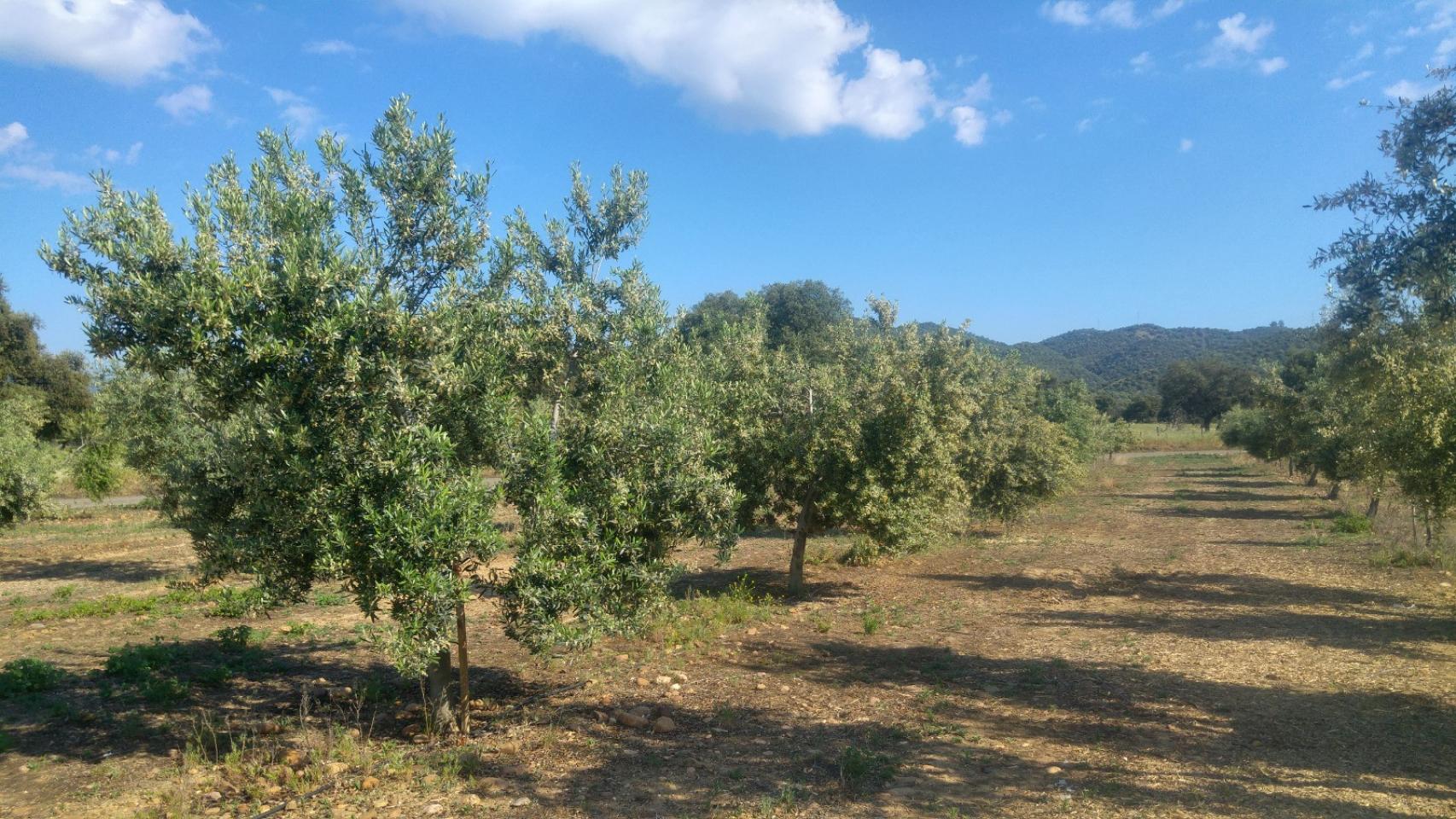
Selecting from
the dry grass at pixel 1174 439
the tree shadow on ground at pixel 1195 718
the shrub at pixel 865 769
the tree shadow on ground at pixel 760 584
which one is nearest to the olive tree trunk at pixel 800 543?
the tree shadow on ground at pixel 760 584

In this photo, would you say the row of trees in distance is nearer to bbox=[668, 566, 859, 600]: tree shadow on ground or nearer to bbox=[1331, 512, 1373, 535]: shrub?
bbox=[668, 566, 859, 600]: tree shadow on ground

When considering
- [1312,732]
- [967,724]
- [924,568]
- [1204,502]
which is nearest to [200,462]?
[967,724]

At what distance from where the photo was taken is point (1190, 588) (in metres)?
17.3

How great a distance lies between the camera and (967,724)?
28.9 ft

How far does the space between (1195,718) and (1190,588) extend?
377 inches

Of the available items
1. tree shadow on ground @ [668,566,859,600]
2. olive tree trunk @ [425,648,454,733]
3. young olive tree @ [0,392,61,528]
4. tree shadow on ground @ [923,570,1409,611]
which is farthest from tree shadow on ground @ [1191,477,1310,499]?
young olive tree @ [0,392,61,528]

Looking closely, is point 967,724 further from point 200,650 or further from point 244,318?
point 200,650

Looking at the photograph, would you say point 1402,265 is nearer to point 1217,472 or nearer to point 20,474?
point 20,474

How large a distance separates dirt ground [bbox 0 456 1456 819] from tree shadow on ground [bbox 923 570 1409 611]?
0.37 feet

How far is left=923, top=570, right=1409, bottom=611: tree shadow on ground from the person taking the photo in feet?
51.6

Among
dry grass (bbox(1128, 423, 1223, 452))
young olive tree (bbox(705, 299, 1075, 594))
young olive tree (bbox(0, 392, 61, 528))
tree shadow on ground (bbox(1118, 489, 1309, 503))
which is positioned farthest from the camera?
dry grass (bbox(1128, 423, 1223, 452))

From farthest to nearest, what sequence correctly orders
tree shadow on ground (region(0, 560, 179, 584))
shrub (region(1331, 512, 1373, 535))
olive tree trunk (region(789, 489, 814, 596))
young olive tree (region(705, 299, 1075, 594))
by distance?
shrub (region(1331, 512, 1373, 535)) → tree shadow on ground (region(0, 560, 179, 584)) → olive tree trunk (region(789, 489, 814, 596)) → young olive tree (region(705, 299, 1075, 594))

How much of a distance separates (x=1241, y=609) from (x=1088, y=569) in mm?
4625

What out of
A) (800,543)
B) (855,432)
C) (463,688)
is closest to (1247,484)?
(800,543)
